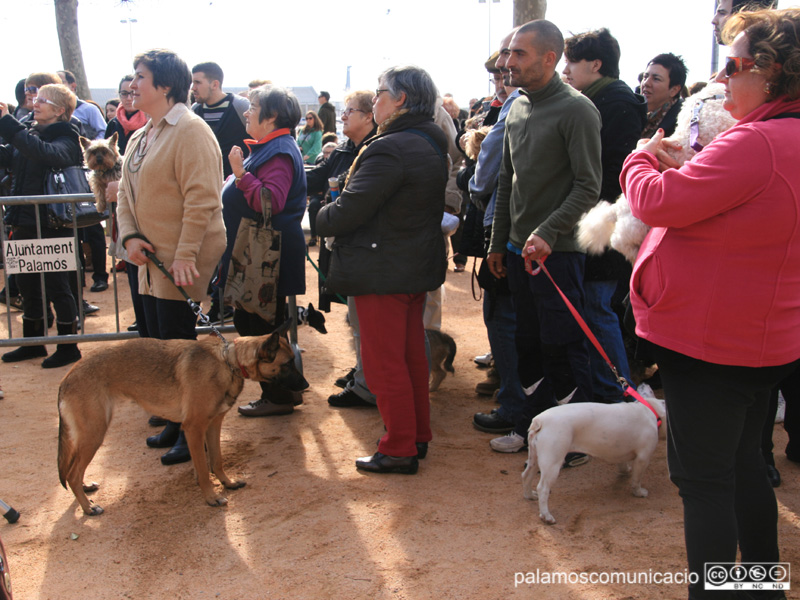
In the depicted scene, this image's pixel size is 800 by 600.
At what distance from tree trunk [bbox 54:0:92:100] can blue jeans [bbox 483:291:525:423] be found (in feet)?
57.8

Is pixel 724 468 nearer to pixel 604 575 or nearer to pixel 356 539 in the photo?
pixel 604 575

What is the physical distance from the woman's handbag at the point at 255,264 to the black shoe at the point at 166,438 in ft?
3.28

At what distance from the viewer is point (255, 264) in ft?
14.7

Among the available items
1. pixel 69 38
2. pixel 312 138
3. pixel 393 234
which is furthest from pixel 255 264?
pixel 69 38

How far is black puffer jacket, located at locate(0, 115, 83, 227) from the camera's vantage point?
571 cm

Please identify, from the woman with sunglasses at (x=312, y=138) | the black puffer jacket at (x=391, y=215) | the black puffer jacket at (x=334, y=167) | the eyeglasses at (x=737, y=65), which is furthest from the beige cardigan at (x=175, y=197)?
the woman with sunglasses at (x=312, y=138)

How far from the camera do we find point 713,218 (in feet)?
6.87

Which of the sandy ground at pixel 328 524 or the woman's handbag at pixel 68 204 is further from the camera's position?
the woman's handbag at pixel 68 204

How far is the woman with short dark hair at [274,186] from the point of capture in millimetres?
4488

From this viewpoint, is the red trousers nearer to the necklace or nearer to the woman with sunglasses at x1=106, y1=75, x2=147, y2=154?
the necklace

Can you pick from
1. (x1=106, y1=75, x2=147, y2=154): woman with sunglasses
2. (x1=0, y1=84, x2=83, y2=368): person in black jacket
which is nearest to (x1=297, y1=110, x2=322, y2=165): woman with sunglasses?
(x1=106, y1=75, x2=147, y2=154): woman with sunglasses

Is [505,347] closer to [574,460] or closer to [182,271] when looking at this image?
[574,460]

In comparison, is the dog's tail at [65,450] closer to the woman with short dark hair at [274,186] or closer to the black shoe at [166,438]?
the black shoe at [166,438]

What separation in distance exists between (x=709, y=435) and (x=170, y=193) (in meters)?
3.33
